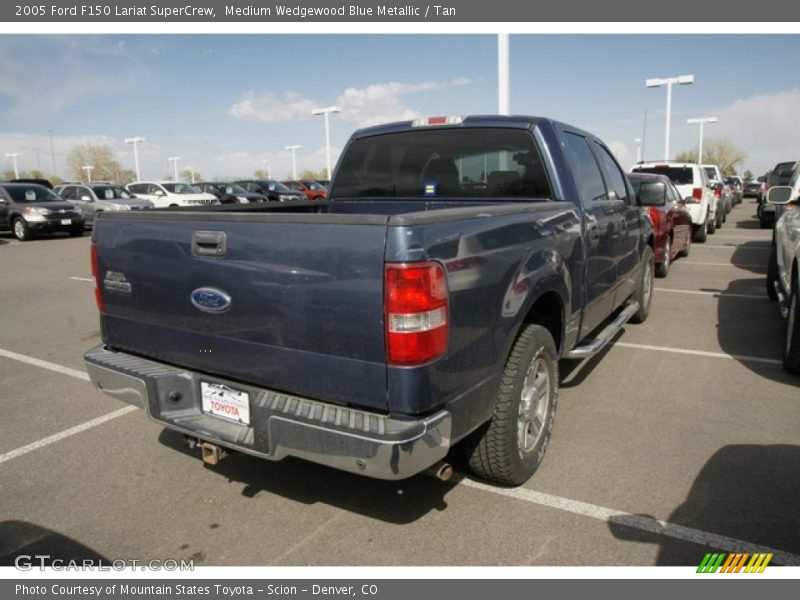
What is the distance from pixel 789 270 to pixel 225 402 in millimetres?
5412

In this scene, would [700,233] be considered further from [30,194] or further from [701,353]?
[30,194]

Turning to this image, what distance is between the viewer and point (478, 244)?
264 cm

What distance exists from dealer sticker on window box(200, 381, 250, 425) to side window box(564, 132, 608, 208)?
2.66m

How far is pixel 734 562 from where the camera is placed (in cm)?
267

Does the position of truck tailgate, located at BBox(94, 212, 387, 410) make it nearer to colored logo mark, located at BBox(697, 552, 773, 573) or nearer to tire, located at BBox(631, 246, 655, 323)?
colored logo mark, located at BBox(697, 552, 773, 573)

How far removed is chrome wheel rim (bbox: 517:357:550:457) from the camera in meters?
3.20

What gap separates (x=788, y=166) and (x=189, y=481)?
816 inches

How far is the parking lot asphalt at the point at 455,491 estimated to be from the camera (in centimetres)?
281

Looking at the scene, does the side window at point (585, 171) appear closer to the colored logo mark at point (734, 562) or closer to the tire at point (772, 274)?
the colored logo mark at point (734, 562)

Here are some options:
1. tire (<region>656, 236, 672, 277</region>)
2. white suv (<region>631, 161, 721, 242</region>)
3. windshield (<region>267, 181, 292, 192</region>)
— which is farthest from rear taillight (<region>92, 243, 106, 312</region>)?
windshield (<region>267, 181, 292, 192</region>)

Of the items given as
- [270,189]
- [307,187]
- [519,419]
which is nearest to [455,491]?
[519,419]

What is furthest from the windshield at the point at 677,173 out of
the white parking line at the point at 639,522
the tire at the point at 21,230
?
the tire at the point at 21,230

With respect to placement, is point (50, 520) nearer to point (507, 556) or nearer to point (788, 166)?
point (507, 556)

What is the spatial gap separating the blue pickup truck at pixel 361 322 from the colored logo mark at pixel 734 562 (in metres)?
0.95
